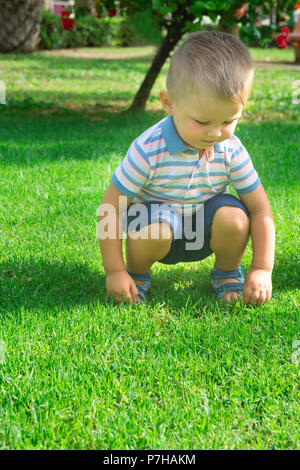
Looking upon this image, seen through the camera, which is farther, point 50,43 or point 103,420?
point 50,43

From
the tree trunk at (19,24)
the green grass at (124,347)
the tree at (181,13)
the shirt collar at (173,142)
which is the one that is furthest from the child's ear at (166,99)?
the tree trunk at (19,24)

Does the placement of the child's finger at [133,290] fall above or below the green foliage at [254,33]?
below

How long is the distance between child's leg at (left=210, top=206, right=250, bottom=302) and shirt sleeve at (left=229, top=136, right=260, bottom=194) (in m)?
0.10

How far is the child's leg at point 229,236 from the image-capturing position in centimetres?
223

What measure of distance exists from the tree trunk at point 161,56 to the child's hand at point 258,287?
4.19 metres

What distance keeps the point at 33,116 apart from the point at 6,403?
5.38 metres

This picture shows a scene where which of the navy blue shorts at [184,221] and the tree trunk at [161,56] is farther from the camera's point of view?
the tree trunk at [161,56]

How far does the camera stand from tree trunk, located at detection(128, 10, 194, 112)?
5.91 metres

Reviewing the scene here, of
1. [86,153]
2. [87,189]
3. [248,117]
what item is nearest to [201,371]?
[87,189]

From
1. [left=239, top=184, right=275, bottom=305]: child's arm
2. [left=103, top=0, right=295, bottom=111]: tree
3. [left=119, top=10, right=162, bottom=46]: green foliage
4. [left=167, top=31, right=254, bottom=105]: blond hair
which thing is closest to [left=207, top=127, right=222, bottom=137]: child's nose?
[left=167, top=31, right=254, bottom=105]: blond hair

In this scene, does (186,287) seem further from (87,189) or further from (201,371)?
(87,189)

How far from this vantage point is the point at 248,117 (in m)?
6.65

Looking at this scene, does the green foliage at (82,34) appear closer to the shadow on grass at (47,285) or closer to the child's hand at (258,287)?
the shadow on grass at (47,285)

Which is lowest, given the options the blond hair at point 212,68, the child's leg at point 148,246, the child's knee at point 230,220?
the child's leg at point 148,246
